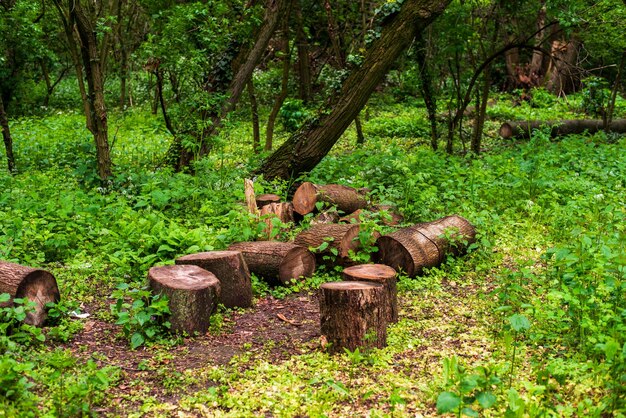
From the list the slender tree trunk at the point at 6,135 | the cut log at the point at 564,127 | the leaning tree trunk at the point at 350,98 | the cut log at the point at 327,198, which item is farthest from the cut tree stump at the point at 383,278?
the cut log at the point at 564,127

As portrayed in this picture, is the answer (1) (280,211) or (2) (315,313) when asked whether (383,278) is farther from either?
(1) (280,211)

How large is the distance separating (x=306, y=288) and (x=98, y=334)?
2227mm

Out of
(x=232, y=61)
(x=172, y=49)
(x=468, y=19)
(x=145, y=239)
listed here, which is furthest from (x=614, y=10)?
(x=145, y=239)

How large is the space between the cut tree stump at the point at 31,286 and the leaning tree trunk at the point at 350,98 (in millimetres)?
4754

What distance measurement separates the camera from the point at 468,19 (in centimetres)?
1261

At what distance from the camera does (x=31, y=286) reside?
4855mm

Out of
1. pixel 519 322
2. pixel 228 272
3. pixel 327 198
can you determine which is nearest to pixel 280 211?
pixel 327 198

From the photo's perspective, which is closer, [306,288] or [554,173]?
[306,288]

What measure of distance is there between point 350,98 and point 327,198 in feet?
7.21

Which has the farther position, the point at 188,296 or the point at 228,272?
the point at 228,272

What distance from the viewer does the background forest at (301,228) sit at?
13.1ft

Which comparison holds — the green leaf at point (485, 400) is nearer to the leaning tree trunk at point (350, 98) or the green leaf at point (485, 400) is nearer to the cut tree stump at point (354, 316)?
the cut tree stump at point (354, 316)

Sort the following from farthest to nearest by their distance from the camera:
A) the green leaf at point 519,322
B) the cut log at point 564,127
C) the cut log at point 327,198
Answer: the cut log at point 564,127
the cut log at point 327,198
the green leaf at point 519,322

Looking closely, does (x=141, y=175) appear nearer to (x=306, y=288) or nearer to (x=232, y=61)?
(x=232, y=61)
